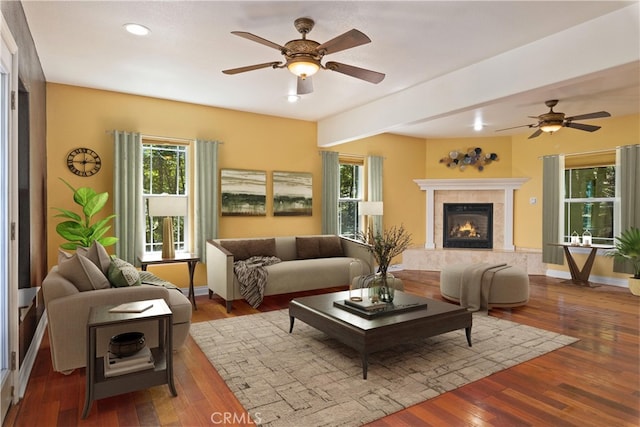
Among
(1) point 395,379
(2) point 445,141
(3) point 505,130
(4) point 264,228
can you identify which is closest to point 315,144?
(4) point 264,228

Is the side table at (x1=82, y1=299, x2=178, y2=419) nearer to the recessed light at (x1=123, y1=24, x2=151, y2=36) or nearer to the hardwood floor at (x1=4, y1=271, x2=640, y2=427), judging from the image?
the hardwood floor at (x1=4, y1=271, x2=640, y2=427)

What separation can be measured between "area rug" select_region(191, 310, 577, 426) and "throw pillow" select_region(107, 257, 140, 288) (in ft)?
2.79

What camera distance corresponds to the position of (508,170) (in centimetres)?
751

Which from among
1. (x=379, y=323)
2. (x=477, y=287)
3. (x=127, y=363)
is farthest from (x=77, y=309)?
(x=477, y=287)

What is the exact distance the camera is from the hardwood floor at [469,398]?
2.24 m

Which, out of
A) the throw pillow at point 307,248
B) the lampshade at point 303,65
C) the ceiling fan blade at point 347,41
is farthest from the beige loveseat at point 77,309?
the throw pillow at point 307,248

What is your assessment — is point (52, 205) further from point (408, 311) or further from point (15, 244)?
point (408, 311)

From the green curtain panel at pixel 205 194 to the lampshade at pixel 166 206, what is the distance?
0.64m

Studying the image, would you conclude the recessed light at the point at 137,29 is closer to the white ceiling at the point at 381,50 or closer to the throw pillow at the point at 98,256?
the white ceiling at the point at 381,50

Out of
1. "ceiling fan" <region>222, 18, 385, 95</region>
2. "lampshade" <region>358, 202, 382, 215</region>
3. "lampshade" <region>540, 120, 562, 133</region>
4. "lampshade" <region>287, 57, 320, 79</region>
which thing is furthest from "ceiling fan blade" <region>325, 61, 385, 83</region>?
"lampshade" <region>358, 202, 382, 215</region>

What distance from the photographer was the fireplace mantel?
24.1 feet

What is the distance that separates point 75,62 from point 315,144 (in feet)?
11.8

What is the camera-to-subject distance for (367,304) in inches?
129

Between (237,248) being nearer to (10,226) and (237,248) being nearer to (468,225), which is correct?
(10,226)
